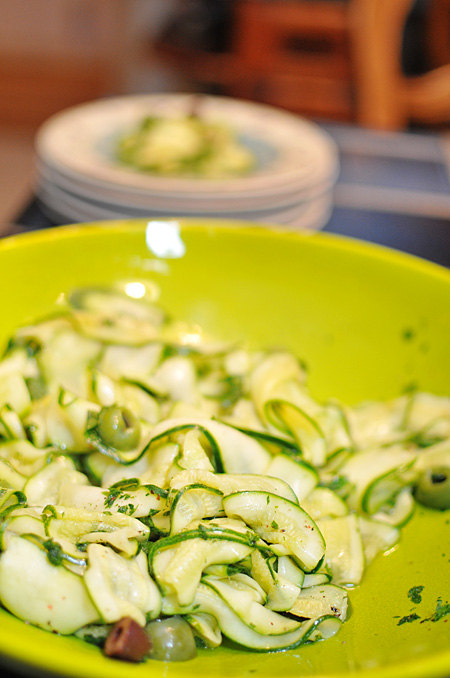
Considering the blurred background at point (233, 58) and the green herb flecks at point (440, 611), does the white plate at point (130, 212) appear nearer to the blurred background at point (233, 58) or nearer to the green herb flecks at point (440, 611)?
the blurred background at point (233, 58)

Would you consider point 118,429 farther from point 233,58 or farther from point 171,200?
point 233,58

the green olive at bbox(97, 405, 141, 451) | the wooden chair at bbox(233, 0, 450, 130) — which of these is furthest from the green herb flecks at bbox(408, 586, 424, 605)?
the wooden chair at bbox(233, 0, 450, 130)

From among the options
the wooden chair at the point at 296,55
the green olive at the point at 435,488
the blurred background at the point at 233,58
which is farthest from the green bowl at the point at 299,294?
the wooden chair at the point at 296,55

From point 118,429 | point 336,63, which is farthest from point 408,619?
point 336,63

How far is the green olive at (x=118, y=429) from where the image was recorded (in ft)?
2.69

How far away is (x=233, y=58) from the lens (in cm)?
434

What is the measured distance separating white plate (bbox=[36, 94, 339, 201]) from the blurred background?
0.76 ft

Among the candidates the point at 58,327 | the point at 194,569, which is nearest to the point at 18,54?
the point at 58,327

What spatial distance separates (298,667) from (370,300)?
680mm

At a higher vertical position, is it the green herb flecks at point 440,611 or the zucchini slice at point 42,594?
the zucchini slice at point 42,594

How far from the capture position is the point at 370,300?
1154mm

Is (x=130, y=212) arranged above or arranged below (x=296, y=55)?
above

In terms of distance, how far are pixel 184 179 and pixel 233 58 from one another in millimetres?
3199

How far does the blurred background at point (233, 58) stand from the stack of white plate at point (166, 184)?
21 cm
